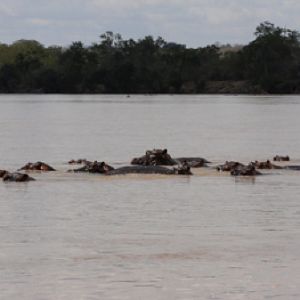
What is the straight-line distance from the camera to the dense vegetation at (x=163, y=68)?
6841 inches

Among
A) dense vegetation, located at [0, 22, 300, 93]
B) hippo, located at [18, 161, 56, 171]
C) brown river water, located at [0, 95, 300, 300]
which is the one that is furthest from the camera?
dense vegetation, located at [0, 22, 300, 93]

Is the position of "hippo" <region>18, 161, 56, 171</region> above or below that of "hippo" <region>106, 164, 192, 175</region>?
below

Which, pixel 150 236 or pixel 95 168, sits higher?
pixel 150 236

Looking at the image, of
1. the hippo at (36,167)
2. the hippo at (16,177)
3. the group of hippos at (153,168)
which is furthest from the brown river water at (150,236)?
the hippo at (36,167)

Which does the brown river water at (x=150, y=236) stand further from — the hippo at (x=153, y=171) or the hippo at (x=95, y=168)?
the hippo at (x=95, y=168)

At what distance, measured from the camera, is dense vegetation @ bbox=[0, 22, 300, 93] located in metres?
Answer: 174

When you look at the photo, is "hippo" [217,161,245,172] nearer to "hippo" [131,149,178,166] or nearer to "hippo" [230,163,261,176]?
"hippo" [230,163,261,176]

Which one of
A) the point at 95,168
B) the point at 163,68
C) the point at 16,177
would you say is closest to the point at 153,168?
the point at 95,168

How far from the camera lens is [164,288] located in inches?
539

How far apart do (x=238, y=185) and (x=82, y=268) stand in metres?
12.1

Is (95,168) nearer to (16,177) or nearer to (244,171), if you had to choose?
(16,177)

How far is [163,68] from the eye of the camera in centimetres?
18100

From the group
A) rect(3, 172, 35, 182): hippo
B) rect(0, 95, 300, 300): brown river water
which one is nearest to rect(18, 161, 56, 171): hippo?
rect(0, 95, 300, 300): brown river water

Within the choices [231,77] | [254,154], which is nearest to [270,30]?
[231,77]
